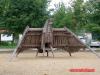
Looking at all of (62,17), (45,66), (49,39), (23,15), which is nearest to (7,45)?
(62,17)

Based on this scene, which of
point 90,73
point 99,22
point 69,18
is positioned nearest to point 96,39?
point 69,18

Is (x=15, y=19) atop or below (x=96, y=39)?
atop

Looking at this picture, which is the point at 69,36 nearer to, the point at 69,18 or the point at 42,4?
the point at 42,4

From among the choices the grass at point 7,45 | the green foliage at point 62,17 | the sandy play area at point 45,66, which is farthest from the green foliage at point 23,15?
the sandy play area at point 45,66

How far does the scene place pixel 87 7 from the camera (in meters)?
50.2

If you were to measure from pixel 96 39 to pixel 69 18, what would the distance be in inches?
232

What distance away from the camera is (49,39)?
29266 millimetres

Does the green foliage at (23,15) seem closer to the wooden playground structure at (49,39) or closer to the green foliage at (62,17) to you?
the green foliage at (62,17)

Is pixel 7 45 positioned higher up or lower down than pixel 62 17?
lower down

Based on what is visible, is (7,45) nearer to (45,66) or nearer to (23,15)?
(23,15)

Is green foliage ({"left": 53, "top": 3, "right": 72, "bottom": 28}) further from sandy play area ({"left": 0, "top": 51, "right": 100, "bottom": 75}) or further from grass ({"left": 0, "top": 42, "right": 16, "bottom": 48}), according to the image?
sandy play area ({"left": 0, "top": 51, "right": 100, "bottom": 75})

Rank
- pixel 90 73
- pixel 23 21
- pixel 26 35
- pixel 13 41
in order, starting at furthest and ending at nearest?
pixel 13 41 → pixel 23 21 → pixel 26 35 → pixel 90 73

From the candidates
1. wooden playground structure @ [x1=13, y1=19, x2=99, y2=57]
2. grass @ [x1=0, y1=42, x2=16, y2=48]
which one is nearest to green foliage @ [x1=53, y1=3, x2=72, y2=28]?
grass @ [x1=0, y1=42, x2=16, y2=48]

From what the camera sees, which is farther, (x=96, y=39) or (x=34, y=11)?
(x=96, y=39)
